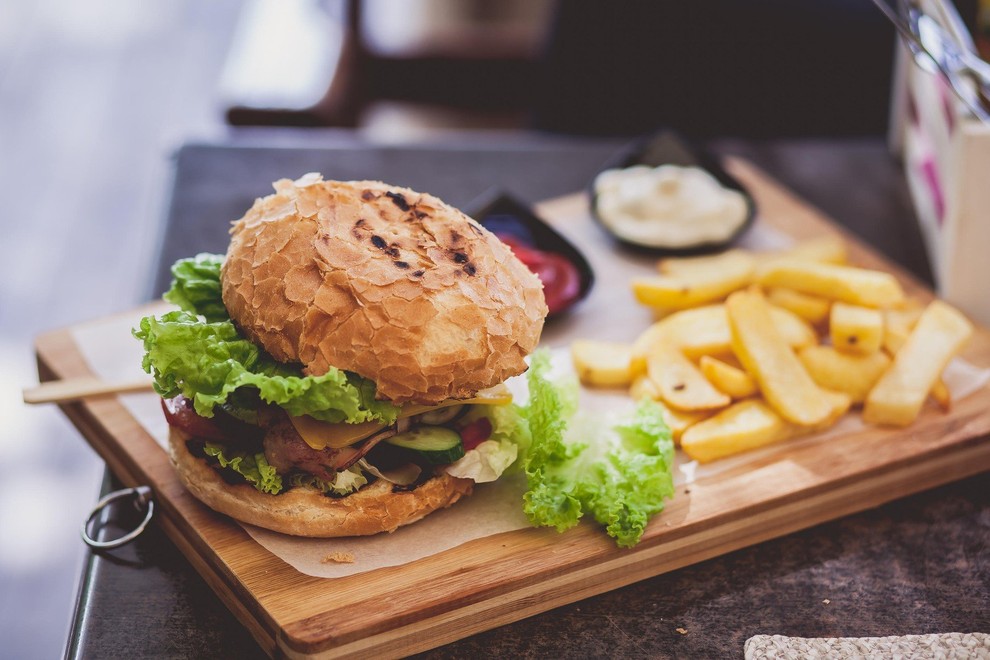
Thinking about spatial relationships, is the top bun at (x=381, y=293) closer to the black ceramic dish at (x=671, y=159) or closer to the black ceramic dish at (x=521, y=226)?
the black ceramic dish at (x=521, y=226)

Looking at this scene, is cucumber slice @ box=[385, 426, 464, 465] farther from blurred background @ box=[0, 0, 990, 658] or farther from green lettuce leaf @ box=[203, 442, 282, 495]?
blurred background @ box=[0, 0, 990, 658]

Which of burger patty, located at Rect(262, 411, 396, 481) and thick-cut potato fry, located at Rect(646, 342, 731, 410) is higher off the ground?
burger patty, located at Rect(262, 411, 396, 481)

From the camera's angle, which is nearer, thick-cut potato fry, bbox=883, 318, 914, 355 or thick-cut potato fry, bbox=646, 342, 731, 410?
thick-cut potato fry, bbox=646, 342, 731, 410

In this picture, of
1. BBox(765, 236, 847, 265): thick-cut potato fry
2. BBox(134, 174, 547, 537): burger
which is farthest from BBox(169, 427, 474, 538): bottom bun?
BBox(765, 236, 847, 265): thick-cut potato fry

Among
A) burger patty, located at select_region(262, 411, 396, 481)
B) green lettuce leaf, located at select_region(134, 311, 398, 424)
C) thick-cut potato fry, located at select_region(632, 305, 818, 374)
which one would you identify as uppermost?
green lettuce leaf, located at select_region(134, 311, 398, 424)

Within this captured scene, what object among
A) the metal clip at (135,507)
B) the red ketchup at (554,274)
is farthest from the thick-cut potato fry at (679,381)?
the metal clip at (135,507)

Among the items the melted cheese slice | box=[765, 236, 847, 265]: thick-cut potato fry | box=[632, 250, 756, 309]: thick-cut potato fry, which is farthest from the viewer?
box=[765, 236, 847, 265]: thick-cut potato fry

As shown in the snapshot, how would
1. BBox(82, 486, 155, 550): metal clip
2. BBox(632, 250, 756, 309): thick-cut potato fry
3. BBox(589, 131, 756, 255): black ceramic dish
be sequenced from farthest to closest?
BBox(589, 131, 756, 255): black ceramic dish < BBox(632, 250, 756, 309): thick-cut potato fry < BBox(82, 486, 155, 550): metal clip
